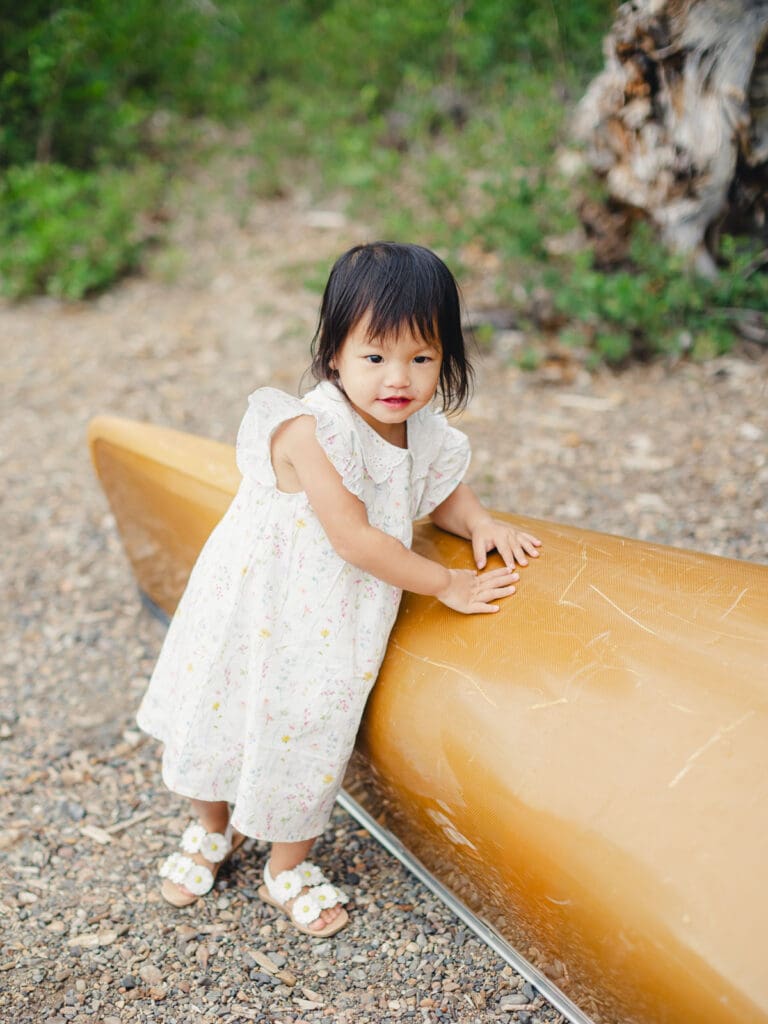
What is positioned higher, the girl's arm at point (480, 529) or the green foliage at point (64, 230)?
the green foliage at point (64, 230)

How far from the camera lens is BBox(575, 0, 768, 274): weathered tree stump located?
3.09m

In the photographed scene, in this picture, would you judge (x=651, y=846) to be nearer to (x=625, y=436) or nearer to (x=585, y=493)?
(x=585, y=493)

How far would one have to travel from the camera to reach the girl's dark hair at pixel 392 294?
1604 millimetres

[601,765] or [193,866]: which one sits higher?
[601,765]

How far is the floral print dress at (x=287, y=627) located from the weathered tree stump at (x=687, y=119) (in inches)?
76.8

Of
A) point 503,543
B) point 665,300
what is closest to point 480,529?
point 503,543

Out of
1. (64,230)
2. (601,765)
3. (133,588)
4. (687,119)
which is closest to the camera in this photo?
(601,765)

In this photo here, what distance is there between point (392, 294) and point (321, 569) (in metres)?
0.49

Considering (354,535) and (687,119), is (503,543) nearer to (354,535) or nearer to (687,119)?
(354,535)

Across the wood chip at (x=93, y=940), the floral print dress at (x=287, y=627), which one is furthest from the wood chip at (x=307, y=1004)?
the wood chip at (x=93, y=940)

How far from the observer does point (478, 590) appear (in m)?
1.78

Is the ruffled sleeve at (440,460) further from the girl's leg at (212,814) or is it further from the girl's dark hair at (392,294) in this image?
the girl's leg at (212,814)

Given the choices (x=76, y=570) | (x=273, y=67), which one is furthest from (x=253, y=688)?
(x=273, y=67)

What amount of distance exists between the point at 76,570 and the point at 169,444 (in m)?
0.95
